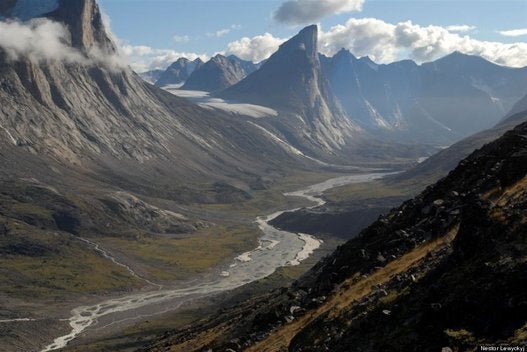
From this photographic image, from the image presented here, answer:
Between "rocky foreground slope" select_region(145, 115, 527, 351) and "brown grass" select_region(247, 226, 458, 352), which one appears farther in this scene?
"brown grass" select_region(247, 226, 458, 352)

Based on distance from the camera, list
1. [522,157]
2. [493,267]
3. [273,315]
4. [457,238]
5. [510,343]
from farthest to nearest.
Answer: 1. [273,315]
2. [522,157]
3. [457,238]
4. [493,267]
5. [510,343]

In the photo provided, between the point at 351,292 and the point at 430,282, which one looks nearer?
the point at 430,282

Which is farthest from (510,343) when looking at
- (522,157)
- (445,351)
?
(522,157)

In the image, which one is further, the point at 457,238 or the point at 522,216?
the point at 457,238

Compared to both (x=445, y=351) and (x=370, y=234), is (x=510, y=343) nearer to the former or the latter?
(x=445, y=351)

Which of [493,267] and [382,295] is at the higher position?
[493,267]

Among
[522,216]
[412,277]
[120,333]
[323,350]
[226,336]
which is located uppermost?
[522,216]

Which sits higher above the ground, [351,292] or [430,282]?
[430,282]

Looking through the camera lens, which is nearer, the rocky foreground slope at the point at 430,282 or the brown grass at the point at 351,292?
the rocky foreground slope at the point at 430,282
